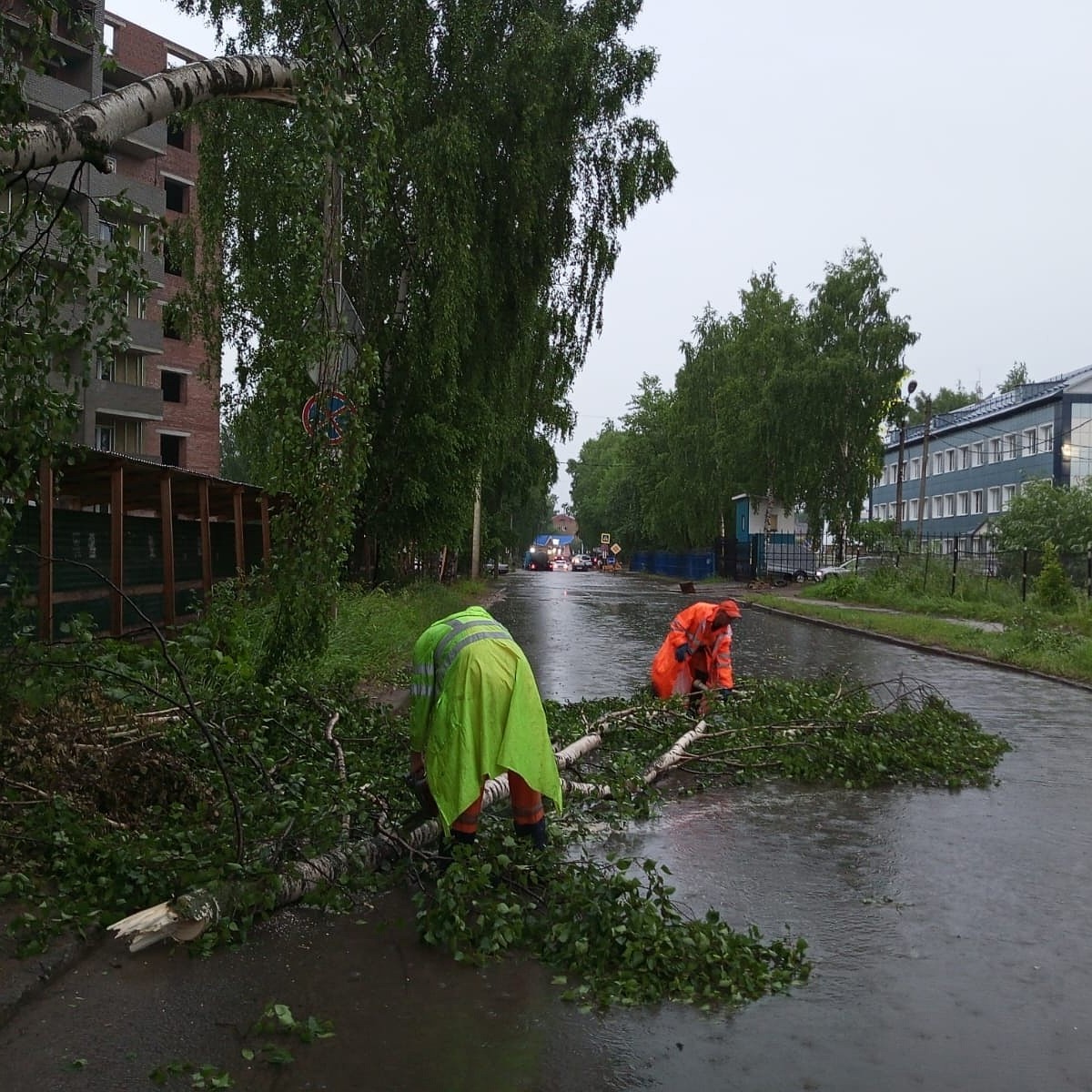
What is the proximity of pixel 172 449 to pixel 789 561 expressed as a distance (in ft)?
90.6

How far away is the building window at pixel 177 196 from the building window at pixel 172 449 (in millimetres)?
8953

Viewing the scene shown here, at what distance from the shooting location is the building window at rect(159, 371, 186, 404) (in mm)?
44562

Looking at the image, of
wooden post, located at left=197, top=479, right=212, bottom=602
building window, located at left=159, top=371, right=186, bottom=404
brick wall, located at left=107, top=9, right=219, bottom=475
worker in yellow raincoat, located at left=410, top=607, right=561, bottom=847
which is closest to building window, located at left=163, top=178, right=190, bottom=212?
brick wall, located at left=107, top=9, right=219, bottom=475

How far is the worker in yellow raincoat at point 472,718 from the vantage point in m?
4.85

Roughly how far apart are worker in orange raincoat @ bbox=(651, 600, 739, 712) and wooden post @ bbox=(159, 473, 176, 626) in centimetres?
568

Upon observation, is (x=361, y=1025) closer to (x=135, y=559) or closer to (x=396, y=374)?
(x=135, y=559)

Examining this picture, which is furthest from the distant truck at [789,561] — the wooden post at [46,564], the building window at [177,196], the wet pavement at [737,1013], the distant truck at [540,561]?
the distant truck at [540,561]

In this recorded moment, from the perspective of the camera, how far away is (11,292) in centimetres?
515

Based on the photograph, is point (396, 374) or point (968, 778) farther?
point (396, 374)

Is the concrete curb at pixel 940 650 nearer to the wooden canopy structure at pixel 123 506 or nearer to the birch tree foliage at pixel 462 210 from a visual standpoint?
the birch tree foliage at pixel 462 210

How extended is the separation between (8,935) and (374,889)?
152 centimetres

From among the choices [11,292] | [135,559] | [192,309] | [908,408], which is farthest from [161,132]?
[11,292]

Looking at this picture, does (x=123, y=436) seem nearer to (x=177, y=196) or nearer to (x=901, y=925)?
(x=177, y=196)

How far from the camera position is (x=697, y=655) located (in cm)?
1017
